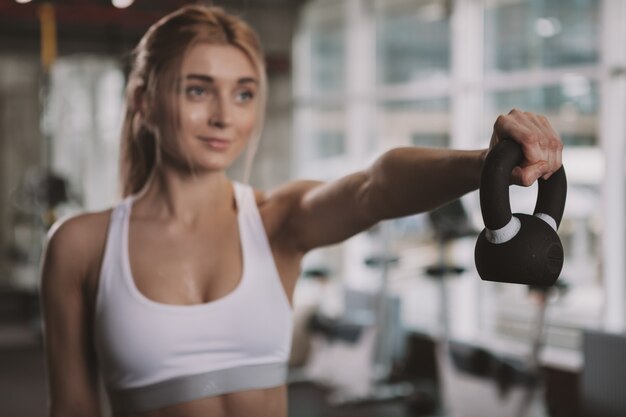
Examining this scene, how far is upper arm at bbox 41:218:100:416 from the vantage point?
141 cm

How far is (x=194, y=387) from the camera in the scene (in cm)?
134

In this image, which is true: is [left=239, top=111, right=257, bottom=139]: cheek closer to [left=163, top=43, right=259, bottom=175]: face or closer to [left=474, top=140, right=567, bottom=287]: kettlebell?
[left=163, top=43, right=259, bottom=175]: face

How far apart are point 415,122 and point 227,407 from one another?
5.94 meters

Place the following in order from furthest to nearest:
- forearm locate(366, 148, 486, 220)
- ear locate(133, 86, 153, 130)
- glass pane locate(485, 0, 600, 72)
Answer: glass pane locate(485, 0, 600, 72) < ear locate(133, 86, 153, 130) < forearm locate(366, 148, 486, 220)

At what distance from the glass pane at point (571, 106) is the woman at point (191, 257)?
4136mm

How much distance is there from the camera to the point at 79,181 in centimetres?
913

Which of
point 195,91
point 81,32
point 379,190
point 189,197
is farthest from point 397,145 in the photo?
point 379,190

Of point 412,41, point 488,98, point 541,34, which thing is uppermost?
point 412,41

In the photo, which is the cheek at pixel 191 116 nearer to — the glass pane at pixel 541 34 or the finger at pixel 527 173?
the finger at pixel 527 173

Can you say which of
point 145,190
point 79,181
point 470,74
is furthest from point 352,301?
point 145,190

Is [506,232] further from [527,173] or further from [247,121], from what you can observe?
[247,121]

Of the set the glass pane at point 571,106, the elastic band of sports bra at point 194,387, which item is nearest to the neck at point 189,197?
the elastic band of sports bra at point 194,387

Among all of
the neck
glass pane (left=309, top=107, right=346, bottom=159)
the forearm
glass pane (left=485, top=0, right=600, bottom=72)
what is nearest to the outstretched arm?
the forearm

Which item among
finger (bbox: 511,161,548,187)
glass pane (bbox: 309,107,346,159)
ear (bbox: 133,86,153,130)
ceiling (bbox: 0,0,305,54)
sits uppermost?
ceiling (bbox: 0,0,305,54)
